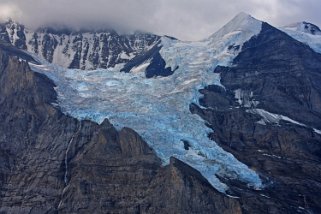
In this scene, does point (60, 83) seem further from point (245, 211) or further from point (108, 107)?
point (245, 211)

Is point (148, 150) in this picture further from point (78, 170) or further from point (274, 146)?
point (274, 146)

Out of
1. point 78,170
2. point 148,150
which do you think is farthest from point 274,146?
point 78,170

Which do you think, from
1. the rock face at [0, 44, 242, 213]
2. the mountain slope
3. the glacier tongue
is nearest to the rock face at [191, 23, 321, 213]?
the mountain slope

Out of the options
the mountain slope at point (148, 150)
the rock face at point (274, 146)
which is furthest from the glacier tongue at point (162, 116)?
the rock face at point (274, 146)

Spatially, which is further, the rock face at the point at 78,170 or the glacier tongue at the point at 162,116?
the glacier tongue at the point at 162,116

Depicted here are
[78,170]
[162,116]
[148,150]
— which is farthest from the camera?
[162,116]

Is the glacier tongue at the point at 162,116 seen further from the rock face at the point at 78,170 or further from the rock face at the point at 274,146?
the rock face at the point at 274,146

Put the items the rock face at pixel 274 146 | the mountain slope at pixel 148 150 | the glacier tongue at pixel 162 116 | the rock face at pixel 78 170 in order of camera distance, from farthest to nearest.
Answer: the glacier tongue at pixel 162 116, the rock face at pixel 274 146, the mountain slope at pixel 148 150, the rock face at pixel 78 170

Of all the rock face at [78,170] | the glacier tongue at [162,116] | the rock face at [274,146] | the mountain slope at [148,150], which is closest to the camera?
the rock face at [78,170]

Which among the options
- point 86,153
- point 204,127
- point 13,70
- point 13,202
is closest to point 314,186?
point 204,127
